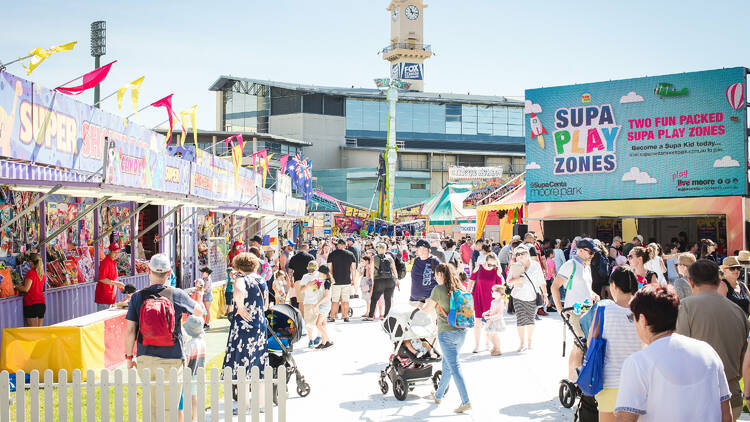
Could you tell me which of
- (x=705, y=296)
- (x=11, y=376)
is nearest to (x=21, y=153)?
(x=11, y=376)

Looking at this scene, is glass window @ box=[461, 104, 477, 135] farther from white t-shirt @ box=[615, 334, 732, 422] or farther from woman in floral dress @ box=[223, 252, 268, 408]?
white t-shirt @ box=[615, 334, 732, 422]

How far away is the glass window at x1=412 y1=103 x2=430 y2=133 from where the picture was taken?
7319cm

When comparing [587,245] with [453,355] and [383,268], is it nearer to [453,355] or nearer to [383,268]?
[453,355]

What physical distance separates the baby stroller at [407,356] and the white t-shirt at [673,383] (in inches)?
187

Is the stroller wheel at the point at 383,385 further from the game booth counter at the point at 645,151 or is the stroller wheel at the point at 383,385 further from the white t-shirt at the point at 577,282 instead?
the game booth counter at the point at 645,151

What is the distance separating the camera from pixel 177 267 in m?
15.3

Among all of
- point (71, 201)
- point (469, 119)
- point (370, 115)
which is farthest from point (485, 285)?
point (469, 119)

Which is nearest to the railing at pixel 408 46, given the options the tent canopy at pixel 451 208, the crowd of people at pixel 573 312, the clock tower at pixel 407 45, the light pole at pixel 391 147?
the clock tower at pixel 407 45

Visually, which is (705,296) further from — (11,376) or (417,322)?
(11,376)

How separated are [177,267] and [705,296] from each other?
12199mm

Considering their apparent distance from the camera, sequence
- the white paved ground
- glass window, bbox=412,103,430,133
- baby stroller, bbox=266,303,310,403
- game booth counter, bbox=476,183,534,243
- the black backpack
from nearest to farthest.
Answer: the white paved ground < baby stroller, bbox=266,303,310,403 < the black backpack < game booth counter, bbox=476,183,534,243 < glass window, bbox=412,103,430,133

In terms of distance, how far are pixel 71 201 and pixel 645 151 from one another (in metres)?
17.3

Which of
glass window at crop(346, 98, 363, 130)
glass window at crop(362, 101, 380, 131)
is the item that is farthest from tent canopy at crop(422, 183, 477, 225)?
glass window at crop(362, 101, 380, 131)

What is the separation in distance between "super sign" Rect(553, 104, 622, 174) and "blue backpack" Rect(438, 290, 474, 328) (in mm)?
16919
